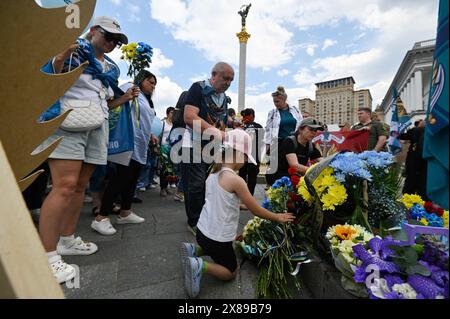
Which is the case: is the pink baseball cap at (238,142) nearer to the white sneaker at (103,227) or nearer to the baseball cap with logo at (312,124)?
the baseball cap with logo at (312,124)

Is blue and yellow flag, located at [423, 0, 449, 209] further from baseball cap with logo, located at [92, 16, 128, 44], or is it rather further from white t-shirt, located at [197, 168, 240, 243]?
baseball cap with logo, located at [92, 16, 128, 44]

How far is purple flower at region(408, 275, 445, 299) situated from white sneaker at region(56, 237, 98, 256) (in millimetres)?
2104

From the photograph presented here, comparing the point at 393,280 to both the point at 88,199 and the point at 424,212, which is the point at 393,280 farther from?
the point at 88,199

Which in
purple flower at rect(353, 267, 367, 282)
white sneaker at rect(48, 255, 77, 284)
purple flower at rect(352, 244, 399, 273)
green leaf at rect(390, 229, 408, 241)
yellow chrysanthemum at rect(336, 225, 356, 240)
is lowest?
white sneaker at rect(48, 255, 77, 284)

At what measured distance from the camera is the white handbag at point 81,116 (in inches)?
69.1

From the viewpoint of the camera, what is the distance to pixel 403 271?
116 centimetres

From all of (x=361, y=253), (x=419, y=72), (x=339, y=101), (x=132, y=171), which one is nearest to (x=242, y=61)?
(x=132, y=171)

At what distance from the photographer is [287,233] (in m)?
2.06

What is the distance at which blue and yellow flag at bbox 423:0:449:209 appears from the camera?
69cm

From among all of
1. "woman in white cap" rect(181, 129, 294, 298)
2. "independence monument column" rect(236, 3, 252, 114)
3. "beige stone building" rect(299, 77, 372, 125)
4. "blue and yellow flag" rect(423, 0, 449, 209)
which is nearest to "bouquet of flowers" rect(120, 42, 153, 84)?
"woman in white cap" rect(181, 129, 294, 298)

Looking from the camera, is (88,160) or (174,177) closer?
(88,160)
